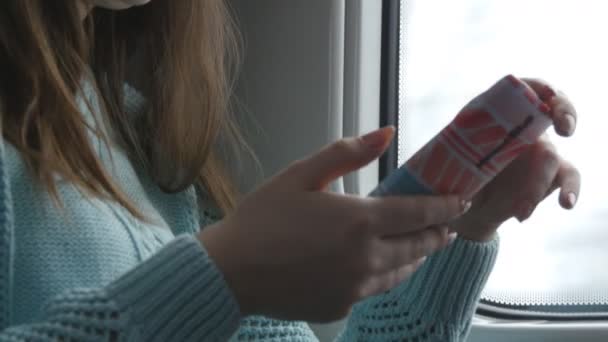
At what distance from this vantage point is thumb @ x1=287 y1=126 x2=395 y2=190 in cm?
55

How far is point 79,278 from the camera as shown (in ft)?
2.39

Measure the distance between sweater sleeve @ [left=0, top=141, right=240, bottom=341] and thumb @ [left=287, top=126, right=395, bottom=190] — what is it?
0.30 feet

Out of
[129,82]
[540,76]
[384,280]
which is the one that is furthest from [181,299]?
[540,76]

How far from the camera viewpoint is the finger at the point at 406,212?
0.54 meters

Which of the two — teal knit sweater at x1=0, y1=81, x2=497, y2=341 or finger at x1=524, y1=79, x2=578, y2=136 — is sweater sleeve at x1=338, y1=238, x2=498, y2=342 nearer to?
teal knit sweater at x1=0, y1=81, x2=497, y2=341

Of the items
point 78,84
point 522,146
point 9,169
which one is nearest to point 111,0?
point 78,84

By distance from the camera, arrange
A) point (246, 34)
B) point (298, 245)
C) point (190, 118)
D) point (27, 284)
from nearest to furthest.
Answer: point (298, 245) < point (27, 284) < point (190, 118) < point (246, 34)

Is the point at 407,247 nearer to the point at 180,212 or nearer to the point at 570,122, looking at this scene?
the point at 570,122

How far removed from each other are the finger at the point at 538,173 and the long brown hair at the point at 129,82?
0.38m

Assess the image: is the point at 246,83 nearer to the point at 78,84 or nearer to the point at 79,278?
the point at 78,84

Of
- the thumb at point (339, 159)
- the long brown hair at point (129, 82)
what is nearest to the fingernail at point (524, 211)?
the thumb at point (339, 159)

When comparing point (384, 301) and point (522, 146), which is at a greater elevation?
point (522, 146)

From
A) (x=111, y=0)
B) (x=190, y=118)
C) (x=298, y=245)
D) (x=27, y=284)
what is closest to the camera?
(x=298, y=245)

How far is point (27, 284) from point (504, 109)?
0.43 m
